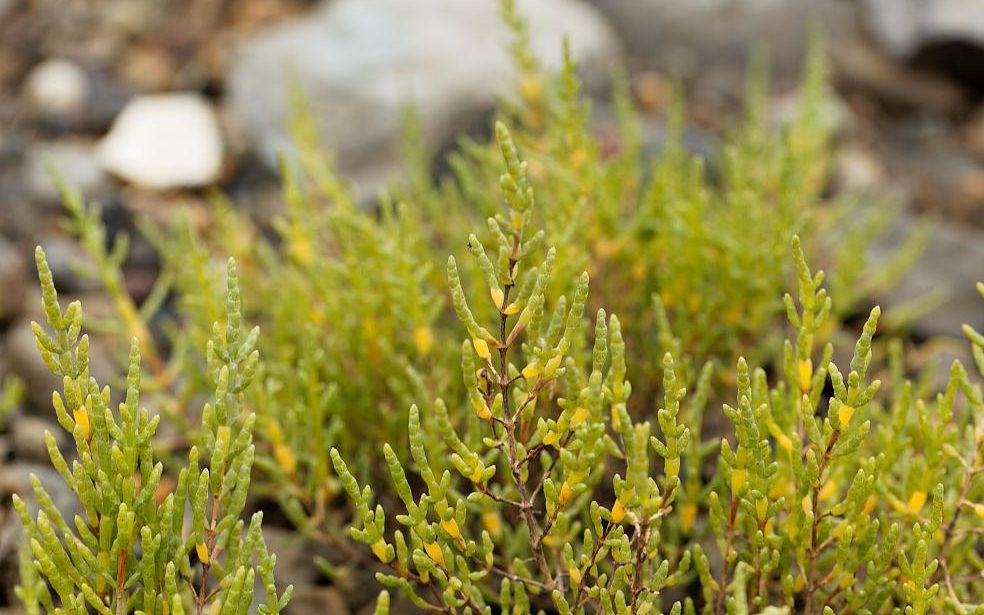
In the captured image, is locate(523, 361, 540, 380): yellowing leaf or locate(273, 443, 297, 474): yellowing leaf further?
locate(273, 443, 297, 474): yellowing leaf

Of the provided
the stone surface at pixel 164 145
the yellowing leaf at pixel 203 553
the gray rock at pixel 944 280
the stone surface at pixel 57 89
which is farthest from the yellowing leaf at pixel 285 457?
the stone surface at pixel 57 89

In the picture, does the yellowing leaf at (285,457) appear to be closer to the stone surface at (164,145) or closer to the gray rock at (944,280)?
the gray rock at (944,280)

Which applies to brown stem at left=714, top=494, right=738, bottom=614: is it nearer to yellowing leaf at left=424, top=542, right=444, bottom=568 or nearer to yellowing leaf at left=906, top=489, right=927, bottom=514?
yellowing leaf at left=906, top=489, right=927, bottom=514

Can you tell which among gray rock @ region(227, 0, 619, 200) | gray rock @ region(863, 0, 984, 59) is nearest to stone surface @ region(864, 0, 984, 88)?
gray rock @ region(863, 0, 984, 59)

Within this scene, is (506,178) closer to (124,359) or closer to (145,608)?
(145,608)

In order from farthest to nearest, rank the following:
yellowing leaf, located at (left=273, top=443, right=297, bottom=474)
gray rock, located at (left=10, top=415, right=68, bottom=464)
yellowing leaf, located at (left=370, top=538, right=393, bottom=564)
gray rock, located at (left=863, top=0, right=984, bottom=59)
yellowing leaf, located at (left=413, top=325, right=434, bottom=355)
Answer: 1. gray rock, located at (left=863, top=0, right=984, bottom=59)
2. gray rock, located at (left=10, top=415, right=68, bottom=464)
3. yellowing leaf, located at (left=413, top=325, right=434, bottom=355)
4. yellowing leaf, located at (left=273, top=443, right=297, bottom=474)
5. yellowing leaf, located at (left=370, top=538, right=393, bottom=564)

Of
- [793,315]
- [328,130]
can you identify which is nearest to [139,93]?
[328,130]

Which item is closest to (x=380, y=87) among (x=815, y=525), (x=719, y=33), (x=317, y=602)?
(x=719, y=33)
